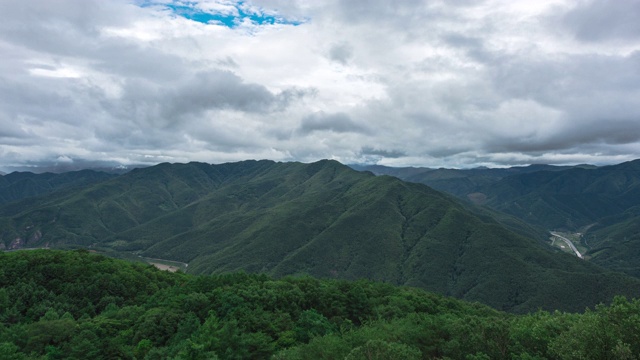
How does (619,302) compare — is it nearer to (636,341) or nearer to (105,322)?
(636,341)

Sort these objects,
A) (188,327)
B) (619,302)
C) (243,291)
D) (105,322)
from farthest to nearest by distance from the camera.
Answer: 1. (243,291)
2. (105,322)
3. (188,327)
4. (619,302)

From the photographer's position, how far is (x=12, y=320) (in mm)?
105625

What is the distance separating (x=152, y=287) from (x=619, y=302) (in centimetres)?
14043

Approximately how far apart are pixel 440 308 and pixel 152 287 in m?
109

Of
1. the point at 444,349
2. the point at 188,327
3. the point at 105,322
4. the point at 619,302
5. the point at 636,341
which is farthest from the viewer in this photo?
the point at 105,322

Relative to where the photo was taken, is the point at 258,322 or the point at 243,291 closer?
the point at 258,322

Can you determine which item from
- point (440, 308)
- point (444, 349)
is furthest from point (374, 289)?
point (444, 349)

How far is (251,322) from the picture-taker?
270 ft

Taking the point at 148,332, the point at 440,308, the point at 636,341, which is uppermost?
the point at 636,341

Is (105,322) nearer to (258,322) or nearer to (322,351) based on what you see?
(258,322)

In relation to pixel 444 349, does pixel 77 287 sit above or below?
below

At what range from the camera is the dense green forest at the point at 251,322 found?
1827 inches

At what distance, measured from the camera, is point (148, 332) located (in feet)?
260

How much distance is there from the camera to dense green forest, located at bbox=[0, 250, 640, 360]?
46406mm
